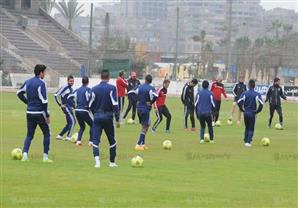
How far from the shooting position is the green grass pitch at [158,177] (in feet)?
39.1

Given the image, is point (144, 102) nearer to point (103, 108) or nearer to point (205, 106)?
point (205, 106)

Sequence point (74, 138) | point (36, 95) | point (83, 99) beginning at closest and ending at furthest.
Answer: point (36, 95) < point (83, 99) < point (74, 138)

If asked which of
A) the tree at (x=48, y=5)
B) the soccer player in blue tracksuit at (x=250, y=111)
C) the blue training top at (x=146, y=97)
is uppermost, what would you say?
the tree at (x=48, y=5)

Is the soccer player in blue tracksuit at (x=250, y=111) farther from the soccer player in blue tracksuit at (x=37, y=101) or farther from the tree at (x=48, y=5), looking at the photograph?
the tree at (x=48, y=5)

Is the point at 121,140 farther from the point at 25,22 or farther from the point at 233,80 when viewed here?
the point at 25,22

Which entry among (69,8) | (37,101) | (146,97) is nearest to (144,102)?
(146,97)

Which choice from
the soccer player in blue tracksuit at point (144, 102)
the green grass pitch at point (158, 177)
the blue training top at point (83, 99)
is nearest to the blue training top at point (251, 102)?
the green grass pitch at point (158, 177)

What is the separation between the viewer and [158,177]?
14.7 meters

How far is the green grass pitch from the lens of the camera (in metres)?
11.9

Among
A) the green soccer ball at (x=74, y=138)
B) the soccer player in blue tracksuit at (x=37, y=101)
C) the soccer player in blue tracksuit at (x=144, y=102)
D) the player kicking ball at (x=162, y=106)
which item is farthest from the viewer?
the player kicking ball at (x=162, y=106)

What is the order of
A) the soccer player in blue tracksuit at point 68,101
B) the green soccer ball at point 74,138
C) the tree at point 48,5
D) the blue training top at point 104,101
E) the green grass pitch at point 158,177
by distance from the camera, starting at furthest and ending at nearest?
the tree at point 48,5
the soccer player in blue tracksuit at point 68,101
the green soccer ball at point 74,138
the blue training top at point 104,101
the green grass pitch at point 158,177

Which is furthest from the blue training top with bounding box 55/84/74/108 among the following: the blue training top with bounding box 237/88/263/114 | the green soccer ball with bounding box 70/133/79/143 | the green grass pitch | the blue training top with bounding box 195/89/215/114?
the blue training top with bounding box 237/88/263/114

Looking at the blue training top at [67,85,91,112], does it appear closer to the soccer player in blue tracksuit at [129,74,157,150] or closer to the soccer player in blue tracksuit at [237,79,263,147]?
the soccer player in blue tracksuit at [129,74,157,150]

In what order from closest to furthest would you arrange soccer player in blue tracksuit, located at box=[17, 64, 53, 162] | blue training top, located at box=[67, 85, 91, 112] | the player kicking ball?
soccer player in blue tracksuit, located at box=[17, 64, 53, 162], blue training top, located at box=[67, 85, 91, 112], the player kicking ball
